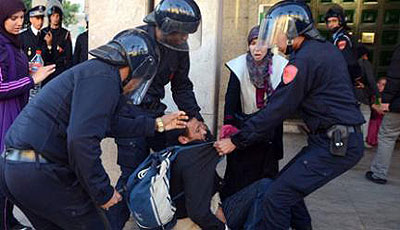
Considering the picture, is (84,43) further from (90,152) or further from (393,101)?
(90,152)

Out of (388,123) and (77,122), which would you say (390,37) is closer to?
(388,123)

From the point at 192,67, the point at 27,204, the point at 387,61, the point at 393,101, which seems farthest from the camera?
the point at 387,61

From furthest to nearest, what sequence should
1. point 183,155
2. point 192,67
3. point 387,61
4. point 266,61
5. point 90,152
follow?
point 387,61
point 192,67
point 266,61
point 183,155
point 90,152

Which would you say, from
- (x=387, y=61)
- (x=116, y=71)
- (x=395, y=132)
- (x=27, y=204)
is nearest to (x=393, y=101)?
(x=395, y=132)

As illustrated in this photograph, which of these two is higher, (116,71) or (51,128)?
(116,71)

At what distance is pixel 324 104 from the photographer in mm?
2721

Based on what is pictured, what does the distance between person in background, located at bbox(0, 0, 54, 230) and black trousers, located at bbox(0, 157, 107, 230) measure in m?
1.08

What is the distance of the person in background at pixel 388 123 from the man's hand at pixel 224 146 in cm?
240

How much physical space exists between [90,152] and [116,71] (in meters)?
0.38

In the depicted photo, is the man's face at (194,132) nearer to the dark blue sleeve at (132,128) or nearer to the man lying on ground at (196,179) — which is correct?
the man lying on ground at (196,179)

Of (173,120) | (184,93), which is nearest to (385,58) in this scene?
(184,93)

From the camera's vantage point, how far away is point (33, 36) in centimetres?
537

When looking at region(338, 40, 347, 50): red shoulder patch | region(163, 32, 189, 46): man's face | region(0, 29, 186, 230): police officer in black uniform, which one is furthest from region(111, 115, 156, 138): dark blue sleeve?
region(338, 40, 347, 50): red shoulder patch

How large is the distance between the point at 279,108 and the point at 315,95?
0.76 ft
